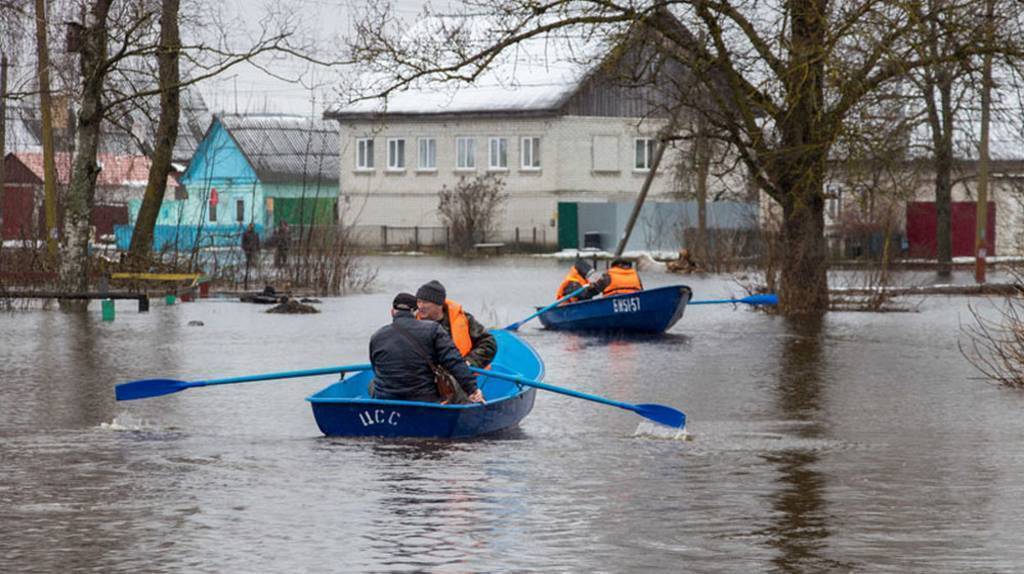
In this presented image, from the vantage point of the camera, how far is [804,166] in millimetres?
32438

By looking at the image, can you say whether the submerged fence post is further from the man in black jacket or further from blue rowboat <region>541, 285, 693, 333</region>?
the man in black jacket

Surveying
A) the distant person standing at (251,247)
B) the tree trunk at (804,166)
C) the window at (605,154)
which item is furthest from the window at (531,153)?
the tree trunk at (804,166)

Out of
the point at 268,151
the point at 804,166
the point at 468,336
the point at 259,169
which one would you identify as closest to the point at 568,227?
the point at 259,169

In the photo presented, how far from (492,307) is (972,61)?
398 inches

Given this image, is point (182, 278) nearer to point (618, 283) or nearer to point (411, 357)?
point (618, 283)

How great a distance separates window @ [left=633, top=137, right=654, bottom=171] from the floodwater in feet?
168

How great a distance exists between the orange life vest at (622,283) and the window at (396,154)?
1955 inches

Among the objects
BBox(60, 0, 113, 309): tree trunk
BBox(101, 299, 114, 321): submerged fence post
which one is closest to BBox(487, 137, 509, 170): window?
BBox(60, 0, 113, 309): tree trunk

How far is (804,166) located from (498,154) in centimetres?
4423

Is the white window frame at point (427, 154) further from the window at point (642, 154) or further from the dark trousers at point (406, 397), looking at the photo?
the dark trousers at point (406, 397)

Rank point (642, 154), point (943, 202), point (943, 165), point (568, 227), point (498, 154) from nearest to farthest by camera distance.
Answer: point (943, 165) → point (943, 202) → point (568, 227) → point (498, 154) → point (642, 154)

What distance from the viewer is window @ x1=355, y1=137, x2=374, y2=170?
8088 cm

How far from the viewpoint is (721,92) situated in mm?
34312

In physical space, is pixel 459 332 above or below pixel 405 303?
below
